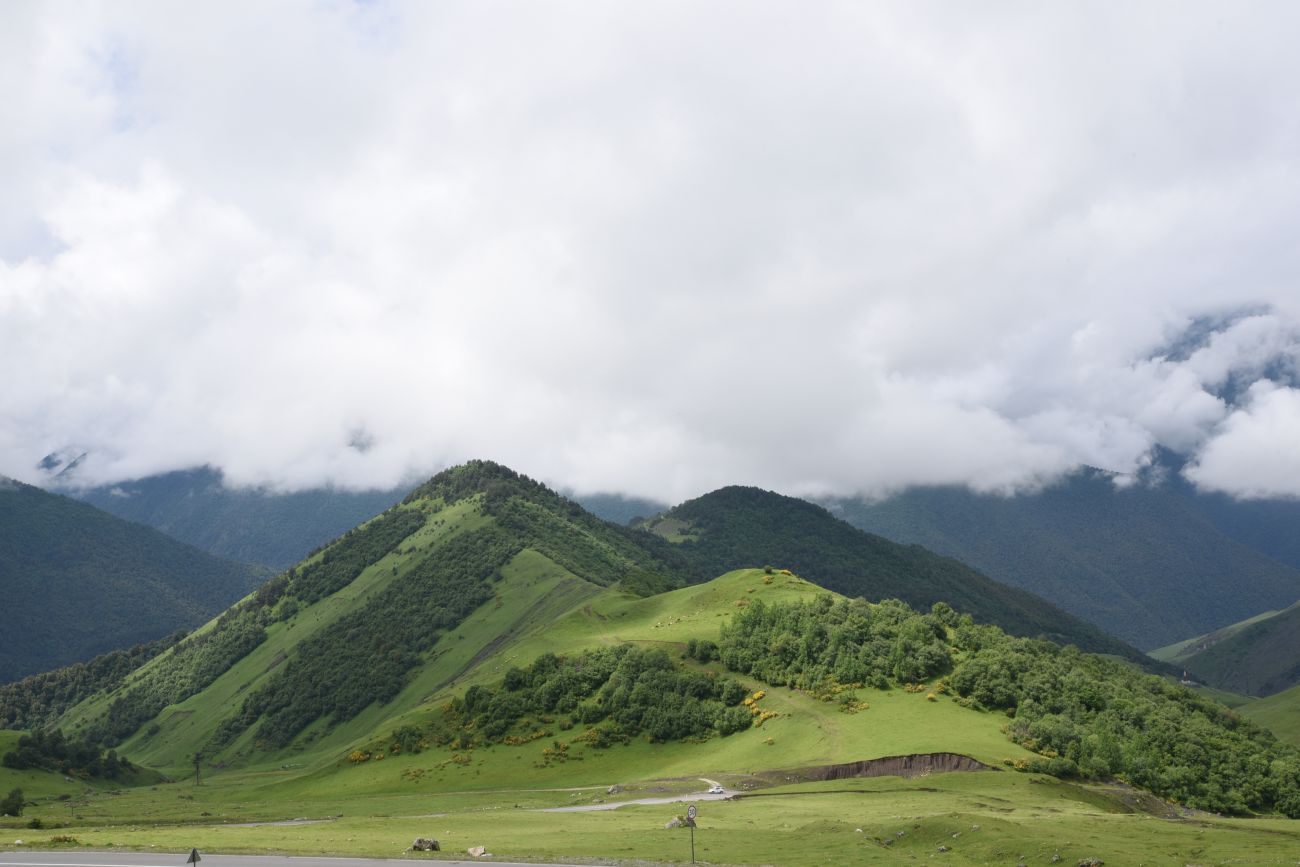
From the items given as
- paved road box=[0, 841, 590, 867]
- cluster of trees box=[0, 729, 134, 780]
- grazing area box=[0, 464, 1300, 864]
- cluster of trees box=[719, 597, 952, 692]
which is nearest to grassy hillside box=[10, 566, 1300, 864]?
grazing area box=[0, 464, 1300, 864]

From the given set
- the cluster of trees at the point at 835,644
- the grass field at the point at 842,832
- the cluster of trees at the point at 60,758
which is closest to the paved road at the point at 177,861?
the grass field at the point at 842,832

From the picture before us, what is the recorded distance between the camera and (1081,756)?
99.4m

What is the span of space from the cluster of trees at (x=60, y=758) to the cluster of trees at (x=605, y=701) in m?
80.4

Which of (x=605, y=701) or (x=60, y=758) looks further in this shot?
(x=60, y=758)

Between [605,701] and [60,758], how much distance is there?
374ft

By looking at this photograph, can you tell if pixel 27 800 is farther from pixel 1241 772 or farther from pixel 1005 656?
pixel 1241 772

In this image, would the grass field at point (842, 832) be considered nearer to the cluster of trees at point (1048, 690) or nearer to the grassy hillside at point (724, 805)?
the grassy hillside at point (724, 805)

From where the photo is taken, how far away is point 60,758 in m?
182

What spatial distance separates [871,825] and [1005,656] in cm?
6023

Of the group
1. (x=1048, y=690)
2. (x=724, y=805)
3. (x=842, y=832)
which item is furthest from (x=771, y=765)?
(x=842, y=832)

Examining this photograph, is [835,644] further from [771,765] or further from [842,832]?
[842,832]

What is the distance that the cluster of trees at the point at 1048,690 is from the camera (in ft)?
327

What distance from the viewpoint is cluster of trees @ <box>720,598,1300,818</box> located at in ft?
327

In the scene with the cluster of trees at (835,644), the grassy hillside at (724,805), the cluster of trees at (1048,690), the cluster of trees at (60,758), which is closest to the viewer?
Answer: the grassy hillside at (724,805)
